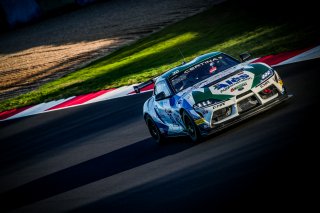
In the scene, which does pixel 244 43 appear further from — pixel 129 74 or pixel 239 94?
pixel 239 94

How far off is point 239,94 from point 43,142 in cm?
783

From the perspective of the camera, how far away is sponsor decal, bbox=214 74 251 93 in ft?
28.3

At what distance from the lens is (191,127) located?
9.11 meters

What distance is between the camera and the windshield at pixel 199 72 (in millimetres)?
9664

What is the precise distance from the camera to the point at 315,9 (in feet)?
63.4

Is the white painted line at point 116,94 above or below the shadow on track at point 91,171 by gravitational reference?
below

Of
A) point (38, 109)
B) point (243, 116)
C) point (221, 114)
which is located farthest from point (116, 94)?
point (243, 116)

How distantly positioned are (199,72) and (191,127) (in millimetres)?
1231

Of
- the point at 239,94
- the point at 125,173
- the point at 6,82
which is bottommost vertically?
the point at 6,82

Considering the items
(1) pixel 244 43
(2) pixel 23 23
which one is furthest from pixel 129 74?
(2) pixel 23 23

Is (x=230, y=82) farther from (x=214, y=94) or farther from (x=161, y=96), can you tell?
(x=161, y=96)

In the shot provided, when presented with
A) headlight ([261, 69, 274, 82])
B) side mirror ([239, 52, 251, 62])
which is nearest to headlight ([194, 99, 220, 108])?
headlight ([261, 69, 274, 82])

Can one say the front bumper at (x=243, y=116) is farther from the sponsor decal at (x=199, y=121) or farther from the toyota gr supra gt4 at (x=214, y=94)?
the sponsor decal at (x=199, y=121)

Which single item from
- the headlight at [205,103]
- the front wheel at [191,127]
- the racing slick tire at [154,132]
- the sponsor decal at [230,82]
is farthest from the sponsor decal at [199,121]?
the racing slick tire at [154,132]
